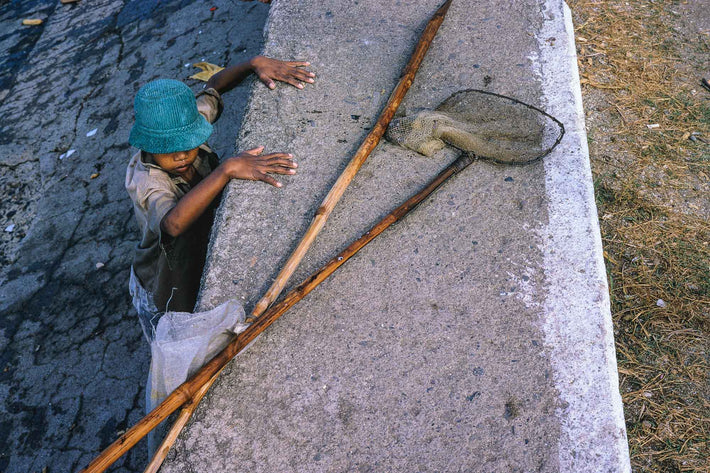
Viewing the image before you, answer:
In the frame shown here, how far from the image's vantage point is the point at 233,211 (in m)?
2.45

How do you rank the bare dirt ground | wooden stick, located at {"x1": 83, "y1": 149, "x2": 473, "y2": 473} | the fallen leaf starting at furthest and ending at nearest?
the fallen leaf, the bare dirt ground, wooden stick, located at {"x1": 83, "y1": 149, "x2": 473, "y2": 473}

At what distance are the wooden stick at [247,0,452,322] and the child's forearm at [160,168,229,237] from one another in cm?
46

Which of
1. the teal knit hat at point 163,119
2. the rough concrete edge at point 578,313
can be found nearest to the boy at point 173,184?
the teal knit hat at point 163,119

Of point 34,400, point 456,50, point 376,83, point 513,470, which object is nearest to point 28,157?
point 34,400

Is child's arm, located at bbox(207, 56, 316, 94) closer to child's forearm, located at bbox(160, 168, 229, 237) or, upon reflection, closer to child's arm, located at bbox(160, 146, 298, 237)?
child's arm, located at bbox(160, 146, 298, 237)

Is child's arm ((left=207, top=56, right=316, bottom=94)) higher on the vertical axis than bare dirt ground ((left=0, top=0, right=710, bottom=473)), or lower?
higher

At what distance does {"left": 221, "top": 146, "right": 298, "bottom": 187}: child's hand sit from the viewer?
2465 mm

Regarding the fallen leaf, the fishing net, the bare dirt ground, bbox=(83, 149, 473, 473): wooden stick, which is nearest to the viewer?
bbox=(83, 149, 473, 473): wooden stick

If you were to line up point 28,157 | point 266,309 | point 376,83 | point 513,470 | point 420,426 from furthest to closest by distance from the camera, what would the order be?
point 28,157 < point 376,83 < point 266,309 < point 420,426 < point 513,470

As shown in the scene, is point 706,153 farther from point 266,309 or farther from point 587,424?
point 266,309

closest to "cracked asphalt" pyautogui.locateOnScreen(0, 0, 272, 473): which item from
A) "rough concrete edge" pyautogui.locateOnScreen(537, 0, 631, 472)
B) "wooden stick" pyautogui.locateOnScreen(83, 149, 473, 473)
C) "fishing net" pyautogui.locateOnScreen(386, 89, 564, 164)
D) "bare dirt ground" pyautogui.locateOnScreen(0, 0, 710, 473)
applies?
"bare dirt ground" pyautogui.locateOnScreen(0, 0, 710, 473)

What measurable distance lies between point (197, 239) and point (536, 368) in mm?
1588

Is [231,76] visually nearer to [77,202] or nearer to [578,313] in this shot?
[77,202]

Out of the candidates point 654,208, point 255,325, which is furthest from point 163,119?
point 654,208
